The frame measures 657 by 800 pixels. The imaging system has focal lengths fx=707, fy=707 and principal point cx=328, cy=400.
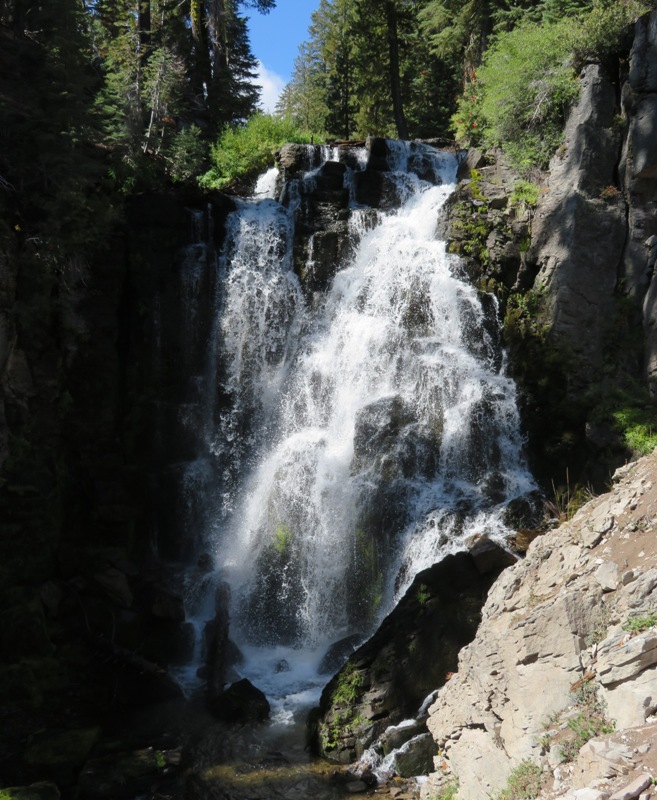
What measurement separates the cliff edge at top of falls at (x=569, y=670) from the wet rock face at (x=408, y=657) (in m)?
2.61

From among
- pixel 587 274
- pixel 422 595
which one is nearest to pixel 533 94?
pixel 587 274

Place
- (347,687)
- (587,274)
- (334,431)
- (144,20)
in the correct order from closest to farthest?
(347,687), (334,431), (587,274), (144,20)

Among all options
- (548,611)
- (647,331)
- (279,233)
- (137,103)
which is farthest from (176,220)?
(548,611)

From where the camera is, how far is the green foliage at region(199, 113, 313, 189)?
68.7 feet

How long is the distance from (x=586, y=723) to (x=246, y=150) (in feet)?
64.4

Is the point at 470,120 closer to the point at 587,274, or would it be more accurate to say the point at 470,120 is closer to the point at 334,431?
the point at 587,274

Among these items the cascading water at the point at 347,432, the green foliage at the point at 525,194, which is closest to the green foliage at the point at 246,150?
the cascading water at the point at 347,432

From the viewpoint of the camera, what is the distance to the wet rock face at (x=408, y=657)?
937cm

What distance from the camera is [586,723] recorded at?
4.70m

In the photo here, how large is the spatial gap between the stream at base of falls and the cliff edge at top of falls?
465 centimetres

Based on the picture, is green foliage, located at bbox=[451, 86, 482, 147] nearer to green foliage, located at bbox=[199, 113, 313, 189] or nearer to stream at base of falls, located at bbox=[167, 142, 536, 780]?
Result: stream at base of falls, located at bbox=[167, 142, 536, 780]

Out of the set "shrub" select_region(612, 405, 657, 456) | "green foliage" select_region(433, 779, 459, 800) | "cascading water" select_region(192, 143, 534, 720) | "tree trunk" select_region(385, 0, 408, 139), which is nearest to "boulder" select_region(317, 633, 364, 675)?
"cascading water" select_region(192, 143, 534, 720)

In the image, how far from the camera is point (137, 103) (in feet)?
60.3

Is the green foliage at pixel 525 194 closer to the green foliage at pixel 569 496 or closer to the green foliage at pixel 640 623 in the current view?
the green foliage at pixel 569 496
